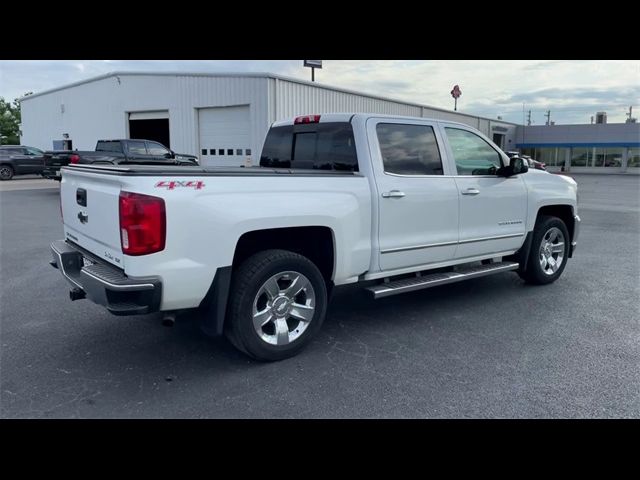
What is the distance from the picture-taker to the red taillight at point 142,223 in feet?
11.1

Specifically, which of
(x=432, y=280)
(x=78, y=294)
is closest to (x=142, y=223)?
(x=78, y=294)

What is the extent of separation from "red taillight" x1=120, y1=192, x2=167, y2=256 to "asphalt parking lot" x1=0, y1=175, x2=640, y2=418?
37.4 inches

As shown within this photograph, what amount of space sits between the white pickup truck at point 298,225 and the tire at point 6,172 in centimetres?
2396

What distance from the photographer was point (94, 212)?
12.8ft

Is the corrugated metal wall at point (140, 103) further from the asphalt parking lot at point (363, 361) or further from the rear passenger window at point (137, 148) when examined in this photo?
the asphalt parking lot at point (363, 361)

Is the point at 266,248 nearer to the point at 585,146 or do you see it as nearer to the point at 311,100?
the point at 311,100

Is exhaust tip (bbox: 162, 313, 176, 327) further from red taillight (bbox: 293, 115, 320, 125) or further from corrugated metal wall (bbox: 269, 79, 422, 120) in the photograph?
corrugated metal wall (bbox: 269, 79, 422, 120)

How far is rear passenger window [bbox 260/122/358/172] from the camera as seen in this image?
4.89 m

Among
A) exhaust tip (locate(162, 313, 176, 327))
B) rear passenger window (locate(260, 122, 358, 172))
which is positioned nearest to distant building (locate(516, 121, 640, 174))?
rear passenger window (locate(260, 122, 358, 172))

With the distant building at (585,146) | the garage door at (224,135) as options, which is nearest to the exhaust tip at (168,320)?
the garage door at (224,135)

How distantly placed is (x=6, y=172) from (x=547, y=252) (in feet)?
85.4

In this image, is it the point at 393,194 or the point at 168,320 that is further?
the point at 393,194

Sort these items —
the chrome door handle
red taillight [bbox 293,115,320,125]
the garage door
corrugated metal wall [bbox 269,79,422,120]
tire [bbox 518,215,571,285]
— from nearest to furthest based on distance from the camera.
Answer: the chrome door handle → red taillight [bbox 293,115,320,125] → tire [bbox 518,215,571,285] → corrugated metal wall [bbox 269,79,422,120] → the garage door

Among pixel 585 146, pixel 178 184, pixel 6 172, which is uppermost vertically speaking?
pixel 585 146
